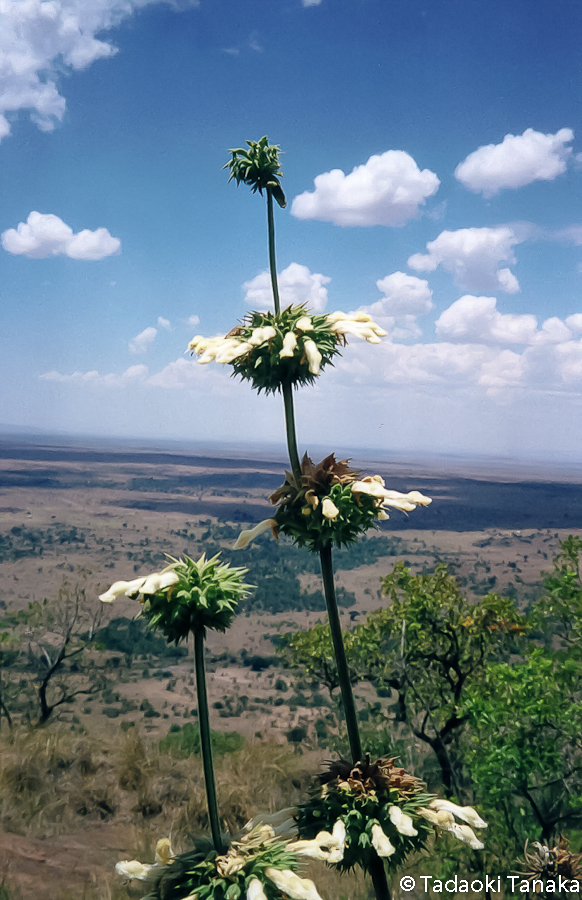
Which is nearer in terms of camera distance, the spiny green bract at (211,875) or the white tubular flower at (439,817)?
the spiny green bract at (211,875)

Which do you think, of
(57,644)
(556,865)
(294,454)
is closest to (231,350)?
(294,454)

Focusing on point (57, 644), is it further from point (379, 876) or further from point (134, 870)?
point (134, 870)

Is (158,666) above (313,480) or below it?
below

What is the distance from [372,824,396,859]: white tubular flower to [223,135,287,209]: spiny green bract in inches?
125

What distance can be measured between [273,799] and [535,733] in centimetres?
886

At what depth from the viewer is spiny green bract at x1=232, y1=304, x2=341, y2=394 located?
125 inches

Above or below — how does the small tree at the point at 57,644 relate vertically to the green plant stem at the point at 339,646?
below

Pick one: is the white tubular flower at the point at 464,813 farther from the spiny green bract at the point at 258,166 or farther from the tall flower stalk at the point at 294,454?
the spiny green bract at the point at 258,166

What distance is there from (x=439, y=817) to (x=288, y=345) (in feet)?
7.83

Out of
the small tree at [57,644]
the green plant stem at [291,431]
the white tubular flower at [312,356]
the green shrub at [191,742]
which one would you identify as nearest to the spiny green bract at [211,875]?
the green plant stem at [291,431]

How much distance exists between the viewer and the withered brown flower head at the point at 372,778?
10.6 ft

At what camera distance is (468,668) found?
1141 centimetres

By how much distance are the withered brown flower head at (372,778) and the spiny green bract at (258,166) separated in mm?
3039

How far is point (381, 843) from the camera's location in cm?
290
